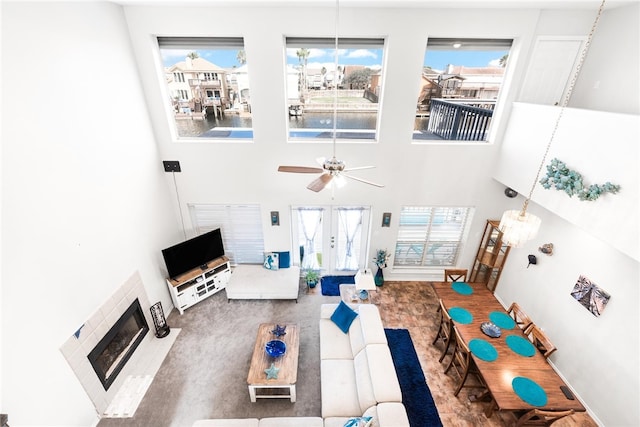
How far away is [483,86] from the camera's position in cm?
531

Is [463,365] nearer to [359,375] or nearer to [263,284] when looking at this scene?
[359,375]

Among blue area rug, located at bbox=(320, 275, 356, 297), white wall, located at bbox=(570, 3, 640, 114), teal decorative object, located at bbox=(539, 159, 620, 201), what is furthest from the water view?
blue area rug, located at bbox=(320, 275, 356, 297)

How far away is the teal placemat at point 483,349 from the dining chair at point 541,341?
75 cm

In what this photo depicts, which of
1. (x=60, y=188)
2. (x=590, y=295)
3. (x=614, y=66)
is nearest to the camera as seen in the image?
(x=60, y=188)

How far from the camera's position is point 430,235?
6.47 meters

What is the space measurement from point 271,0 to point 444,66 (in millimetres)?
3142

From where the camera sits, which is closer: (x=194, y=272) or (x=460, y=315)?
(x=460, y=315)

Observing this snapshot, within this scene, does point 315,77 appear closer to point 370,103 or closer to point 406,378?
point 370,103

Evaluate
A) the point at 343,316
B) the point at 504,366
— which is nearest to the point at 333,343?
the point at 343,316

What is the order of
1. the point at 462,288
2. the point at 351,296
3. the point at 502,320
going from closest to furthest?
1. the point at 502,320
2. the point at 462,288
3. the point at 351,296

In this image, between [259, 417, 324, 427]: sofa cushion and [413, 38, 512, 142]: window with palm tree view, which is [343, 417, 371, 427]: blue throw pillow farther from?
[413, 38, 512, 142]: window with palm tree view

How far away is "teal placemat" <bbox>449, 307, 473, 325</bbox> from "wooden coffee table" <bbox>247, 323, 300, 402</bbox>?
2.57 metres

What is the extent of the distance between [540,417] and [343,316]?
109 inches

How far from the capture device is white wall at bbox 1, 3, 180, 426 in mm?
2910
